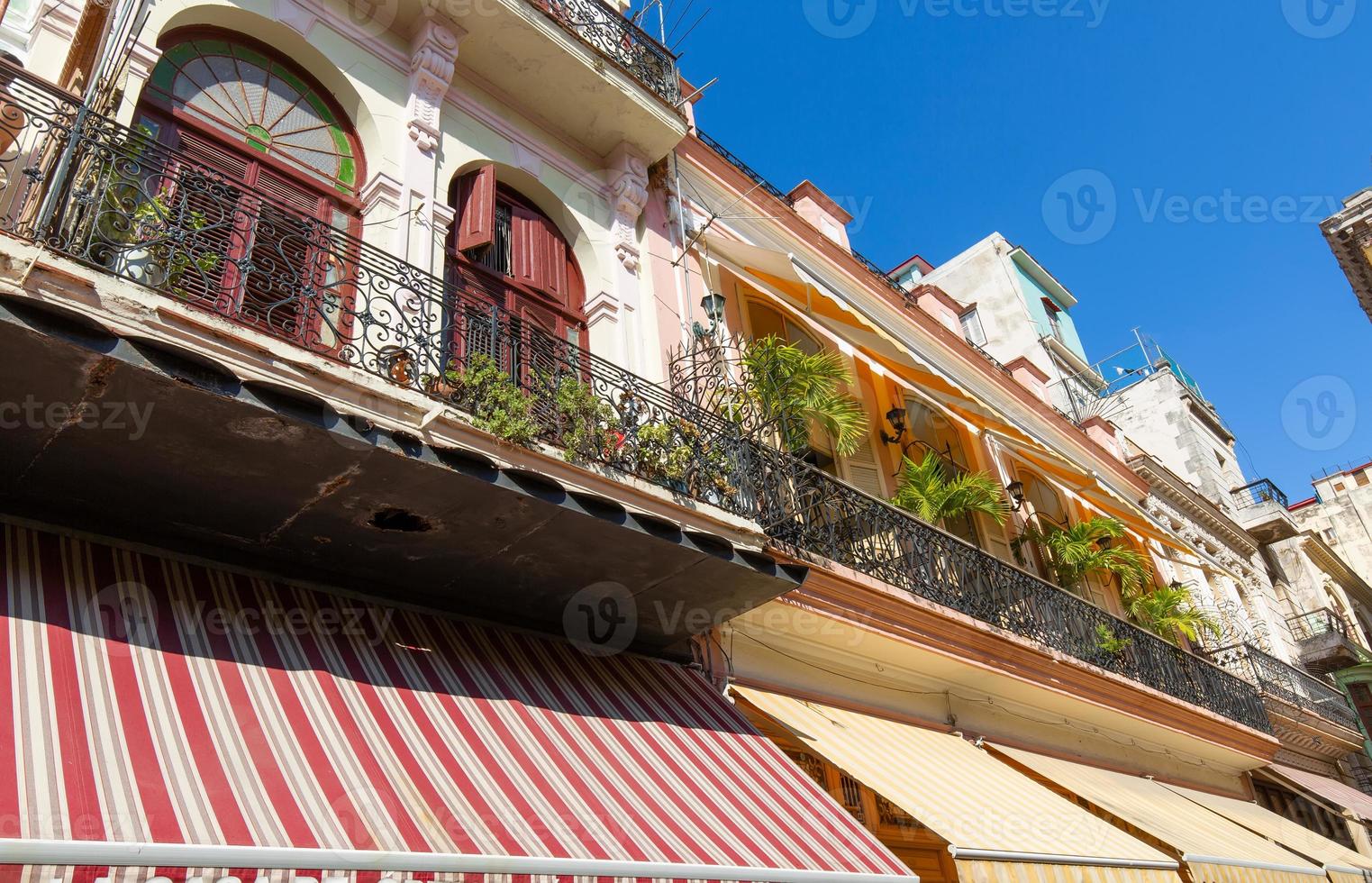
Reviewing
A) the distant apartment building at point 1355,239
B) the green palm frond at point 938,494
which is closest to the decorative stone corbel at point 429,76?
the green palm frond at point 938,494

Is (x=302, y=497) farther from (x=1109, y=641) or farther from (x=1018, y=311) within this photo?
(x=1018, y=311)

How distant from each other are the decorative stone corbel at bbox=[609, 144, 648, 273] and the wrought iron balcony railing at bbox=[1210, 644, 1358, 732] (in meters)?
12.4

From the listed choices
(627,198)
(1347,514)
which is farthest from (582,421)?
(1347,514)

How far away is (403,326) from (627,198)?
3.53 metres

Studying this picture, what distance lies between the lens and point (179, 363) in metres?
3.84

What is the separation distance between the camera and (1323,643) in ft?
68.7

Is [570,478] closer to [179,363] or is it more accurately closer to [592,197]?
[179,363]

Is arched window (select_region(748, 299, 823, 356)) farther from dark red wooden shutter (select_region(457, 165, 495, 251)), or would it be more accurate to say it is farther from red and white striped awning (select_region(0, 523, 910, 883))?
red and white striped awning (select_region(0, 523, 910, 883))

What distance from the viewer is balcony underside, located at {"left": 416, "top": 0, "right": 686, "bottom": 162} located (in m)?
7.76

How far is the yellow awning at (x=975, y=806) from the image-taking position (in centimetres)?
561

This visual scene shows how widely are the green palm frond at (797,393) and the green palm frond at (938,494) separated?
1442 millimetres

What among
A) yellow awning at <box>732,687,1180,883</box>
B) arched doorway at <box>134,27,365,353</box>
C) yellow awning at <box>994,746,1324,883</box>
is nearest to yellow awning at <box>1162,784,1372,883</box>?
yellow awning at <box>994,746,1324,883</box>

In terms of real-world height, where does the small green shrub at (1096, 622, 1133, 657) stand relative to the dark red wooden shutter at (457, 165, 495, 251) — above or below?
below

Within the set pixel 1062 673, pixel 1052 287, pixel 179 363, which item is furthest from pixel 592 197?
pixel 1052 287
